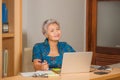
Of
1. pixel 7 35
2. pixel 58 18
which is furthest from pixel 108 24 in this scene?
pixel 7 35

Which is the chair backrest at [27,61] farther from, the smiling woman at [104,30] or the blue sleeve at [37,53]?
the smiling woman at [104,30]

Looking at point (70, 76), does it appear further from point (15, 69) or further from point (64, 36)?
point (64, 36)

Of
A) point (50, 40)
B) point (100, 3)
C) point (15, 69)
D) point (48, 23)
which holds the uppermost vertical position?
point (100, 3)

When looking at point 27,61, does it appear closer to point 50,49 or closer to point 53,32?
point 50,49

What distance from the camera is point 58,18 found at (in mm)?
3762

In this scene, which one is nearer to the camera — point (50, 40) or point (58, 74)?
point (58, 74)

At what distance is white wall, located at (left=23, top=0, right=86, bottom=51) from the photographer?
333 centimetres

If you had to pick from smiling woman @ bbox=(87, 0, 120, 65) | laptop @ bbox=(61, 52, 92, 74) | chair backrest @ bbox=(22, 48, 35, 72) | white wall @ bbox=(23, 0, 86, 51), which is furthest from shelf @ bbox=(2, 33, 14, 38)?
smiling woman @ bbox=(87, 0, 120, 65)

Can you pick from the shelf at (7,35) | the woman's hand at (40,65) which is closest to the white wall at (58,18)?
the shelf at (7,35)

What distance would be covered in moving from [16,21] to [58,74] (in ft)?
2.71

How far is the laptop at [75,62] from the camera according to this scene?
88.7 inches

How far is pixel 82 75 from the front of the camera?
2271 mm

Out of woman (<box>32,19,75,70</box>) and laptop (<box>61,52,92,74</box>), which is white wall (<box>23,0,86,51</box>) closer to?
woman (<box>32,19,75,70</box>)

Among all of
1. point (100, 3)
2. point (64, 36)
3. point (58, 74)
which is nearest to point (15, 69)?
point (58, 74)
